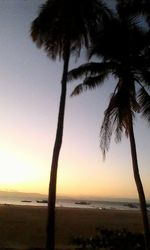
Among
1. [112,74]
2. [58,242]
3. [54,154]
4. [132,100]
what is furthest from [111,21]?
[58,242]

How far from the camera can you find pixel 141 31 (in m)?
18.4

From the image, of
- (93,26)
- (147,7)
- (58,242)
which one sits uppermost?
(147,7)

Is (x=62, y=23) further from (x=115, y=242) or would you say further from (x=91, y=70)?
(x=115, y=242)

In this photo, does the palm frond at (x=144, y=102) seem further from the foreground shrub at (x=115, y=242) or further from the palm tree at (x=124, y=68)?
the foreground shrub at (x=115, y=242)

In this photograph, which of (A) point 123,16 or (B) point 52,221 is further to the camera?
(A) point 123,16

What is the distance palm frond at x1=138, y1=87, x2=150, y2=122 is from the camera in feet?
57.1

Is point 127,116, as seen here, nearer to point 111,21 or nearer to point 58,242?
point 111,21

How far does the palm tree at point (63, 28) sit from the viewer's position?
1630 centimetres

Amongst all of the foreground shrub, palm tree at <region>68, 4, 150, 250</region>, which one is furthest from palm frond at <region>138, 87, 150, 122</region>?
the foreground shrub

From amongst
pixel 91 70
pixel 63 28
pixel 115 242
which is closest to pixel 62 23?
pixel 63 28

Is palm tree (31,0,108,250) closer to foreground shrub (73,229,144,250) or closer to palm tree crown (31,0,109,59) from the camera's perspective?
palm tree crown (31,0,109,59)

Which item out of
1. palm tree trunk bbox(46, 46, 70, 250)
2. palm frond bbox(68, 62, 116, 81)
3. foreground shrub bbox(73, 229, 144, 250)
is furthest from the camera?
palm frond bbox(68, 62, 116, 81)

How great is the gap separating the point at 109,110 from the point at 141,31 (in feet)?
13.2

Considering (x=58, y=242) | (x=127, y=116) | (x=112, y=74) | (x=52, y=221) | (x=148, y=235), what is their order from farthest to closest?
(x=58, y=242)
(x=112, y=74)
(x=127, y=116)
(x=148, y=235)
(x=52, y=221)
